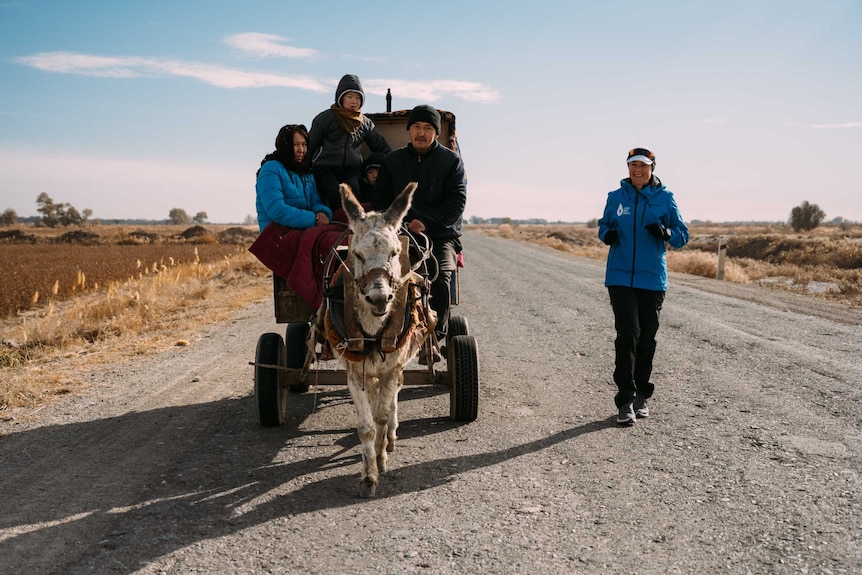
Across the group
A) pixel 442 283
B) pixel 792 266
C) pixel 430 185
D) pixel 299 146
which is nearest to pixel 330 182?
pixel 299 146

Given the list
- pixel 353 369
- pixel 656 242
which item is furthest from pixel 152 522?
pixel 656 242

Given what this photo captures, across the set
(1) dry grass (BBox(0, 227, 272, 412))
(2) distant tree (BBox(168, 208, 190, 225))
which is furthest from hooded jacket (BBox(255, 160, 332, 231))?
(2) distant tree (BBox(168, 208, 190, 225))

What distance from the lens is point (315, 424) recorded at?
21.7ft

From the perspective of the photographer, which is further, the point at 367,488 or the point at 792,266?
the point at 792,266

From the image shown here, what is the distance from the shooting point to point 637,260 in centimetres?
639

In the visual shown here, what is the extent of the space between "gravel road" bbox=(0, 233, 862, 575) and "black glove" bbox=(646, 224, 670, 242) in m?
A: 1.80

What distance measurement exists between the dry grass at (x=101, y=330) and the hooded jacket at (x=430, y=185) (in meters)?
4.55

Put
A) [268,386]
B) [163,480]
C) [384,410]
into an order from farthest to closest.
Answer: [268,386], [384,410], [163,480]

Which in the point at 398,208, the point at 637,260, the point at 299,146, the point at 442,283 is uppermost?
the point at 299,146

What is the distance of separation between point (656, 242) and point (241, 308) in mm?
10867

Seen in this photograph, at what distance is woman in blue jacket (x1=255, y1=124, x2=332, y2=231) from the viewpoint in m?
6.34

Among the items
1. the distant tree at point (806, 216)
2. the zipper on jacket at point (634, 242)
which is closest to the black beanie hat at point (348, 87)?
the zipper on jacket at point (634, 242)

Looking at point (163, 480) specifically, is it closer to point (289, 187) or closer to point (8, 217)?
point (289, 187)

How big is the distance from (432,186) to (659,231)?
226cm
